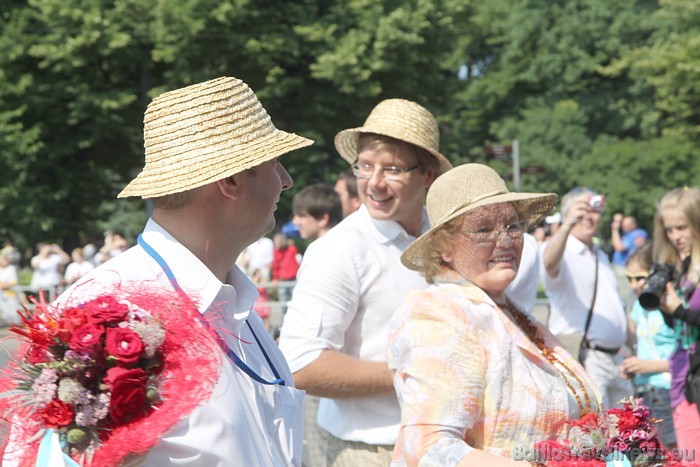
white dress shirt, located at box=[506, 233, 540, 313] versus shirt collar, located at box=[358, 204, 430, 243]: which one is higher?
shirt collar, located at box=[358, 204, 430, 243]

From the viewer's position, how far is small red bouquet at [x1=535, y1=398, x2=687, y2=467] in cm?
267

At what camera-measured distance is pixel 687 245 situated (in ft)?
18.7

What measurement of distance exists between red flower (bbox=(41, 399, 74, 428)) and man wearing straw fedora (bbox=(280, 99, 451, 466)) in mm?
1921

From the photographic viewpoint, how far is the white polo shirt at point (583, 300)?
6.31 m

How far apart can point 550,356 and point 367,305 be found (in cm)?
89

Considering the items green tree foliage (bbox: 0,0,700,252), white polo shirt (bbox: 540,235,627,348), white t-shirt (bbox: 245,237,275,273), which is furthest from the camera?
green tree foliage (bbox: 0,0,700,252)

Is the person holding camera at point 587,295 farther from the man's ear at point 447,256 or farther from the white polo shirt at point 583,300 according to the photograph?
the man's ear at point 447,256

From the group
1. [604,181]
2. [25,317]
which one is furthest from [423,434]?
[604,181]

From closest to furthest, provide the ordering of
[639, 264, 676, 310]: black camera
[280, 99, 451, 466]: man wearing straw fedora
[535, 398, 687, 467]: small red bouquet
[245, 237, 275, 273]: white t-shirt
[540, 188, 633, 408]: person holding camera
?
[535, 398, 687, 467]: small red bouquet
[280, 99, 451, 466]: man wearing straw fedora
[639, 264, 676, 310]: black camera
[540, 188, 633, 408]: person holding camera
[245, 237, 275, 273]: white t-shirt

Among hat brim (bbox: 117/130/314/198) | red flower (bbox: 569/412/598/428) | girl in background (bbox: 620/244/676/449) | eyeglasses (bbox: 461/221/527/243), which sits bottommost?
girl in background (bbox: 620/244/676/449)

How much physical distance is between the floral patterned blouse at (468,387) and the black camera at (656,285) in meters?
2.36

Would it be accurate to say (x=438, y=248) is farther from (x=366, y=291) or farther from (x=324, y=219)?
(x=324, y=219)

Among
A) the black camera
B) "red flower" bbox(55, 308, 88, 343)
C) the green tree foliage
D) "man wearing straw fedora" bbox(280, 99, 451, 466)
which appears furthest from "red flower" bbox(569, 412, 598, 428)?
the green tree foliage

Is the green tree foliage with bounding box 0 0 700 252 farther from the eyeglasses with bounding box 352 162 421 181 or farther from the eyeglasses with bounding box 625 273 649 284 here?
the eyeglasses with bounding box 352 162 421 181
